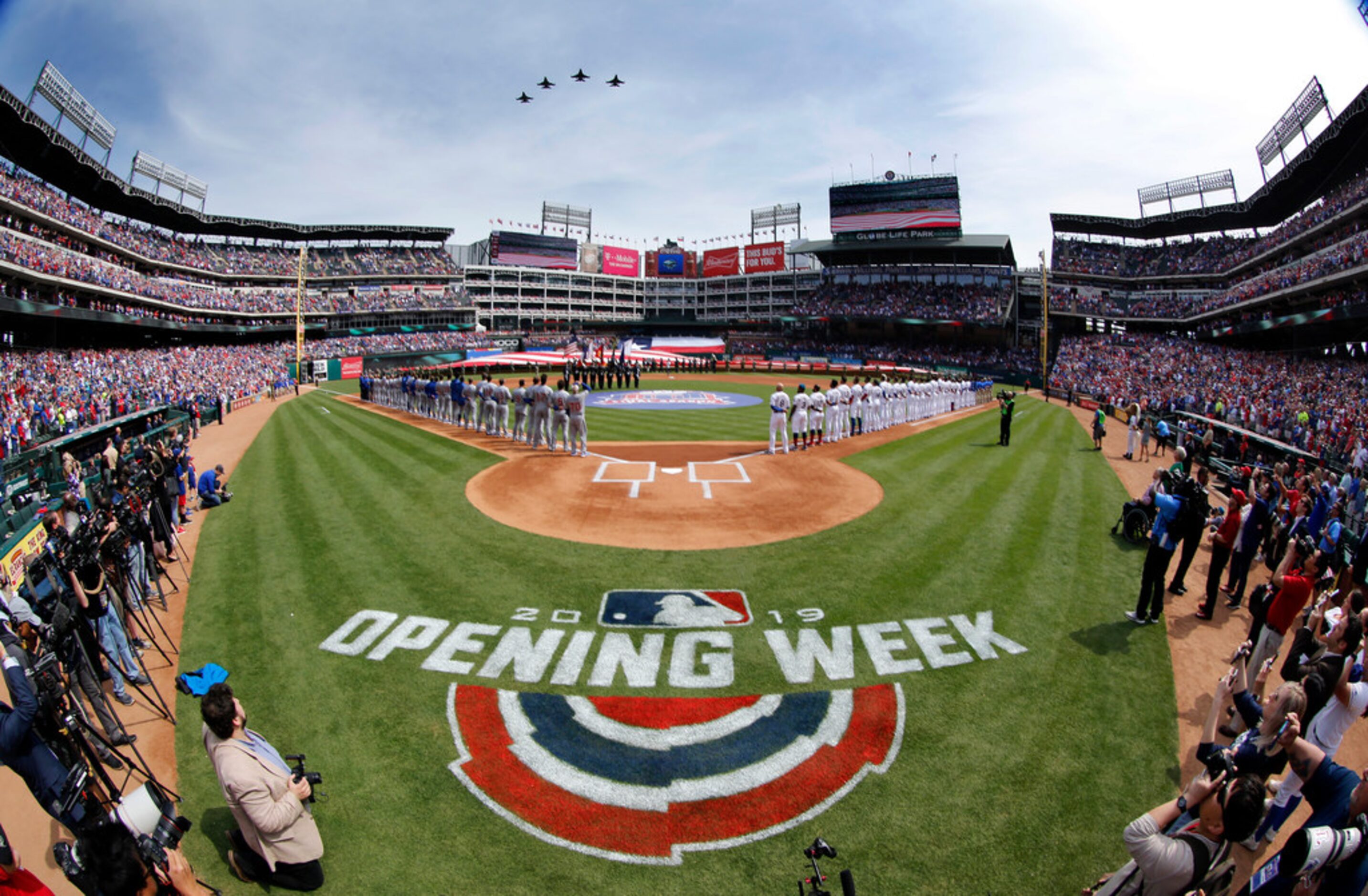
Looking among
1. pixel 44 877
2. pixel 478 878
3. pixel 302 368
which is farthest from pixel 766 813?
pixel 302 368

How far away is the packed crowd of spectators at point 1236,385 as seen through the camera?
2511 cm

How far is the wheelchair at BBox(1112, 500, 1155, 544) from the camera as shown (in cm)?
1339

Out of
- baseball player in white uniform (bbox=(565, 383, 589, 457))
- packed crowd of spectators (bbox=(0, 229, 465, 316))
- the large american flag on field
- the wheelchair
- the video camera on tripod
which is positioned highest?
the large american flag on field

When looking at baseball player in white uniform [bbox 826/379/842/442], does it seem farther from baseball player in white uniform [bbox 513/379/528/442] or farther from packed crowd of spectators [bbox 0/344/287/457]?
packed crowd of spectators [bbox 0/344/287/457]

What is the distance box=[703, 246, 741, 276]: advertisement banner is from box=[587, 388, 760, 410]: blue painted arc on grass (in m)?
66.8

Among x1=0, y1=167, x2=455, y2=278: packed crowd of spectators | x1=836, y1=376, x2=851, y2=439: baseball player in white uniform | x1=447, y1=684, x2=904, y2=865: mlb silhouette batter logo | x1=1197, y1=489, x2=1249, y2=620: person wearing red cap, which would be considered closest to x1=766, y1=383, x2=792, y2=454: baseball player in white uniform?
x1=836, y1=376, x2=851, y2=439: baseball player in white uniform

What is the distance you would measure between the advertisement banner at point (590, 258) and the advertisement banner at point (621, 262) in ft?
7.25

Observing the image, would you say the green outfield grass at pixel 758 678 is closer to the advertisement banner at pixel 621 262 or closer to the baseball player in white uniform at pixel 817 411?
the baseball player in white uniform at pixel 817 411

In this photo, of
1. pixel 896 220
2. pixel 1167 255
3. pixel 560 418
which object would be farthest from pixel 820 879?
pixel 1167 255

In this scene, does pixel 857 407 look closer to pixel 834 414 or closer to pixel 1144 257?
pixel 834 414

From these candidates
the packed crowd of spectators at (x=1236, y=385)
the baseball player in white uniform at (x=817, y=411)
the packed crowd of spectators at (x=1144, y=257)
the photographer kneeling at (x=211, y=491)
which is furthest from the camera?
the packed crowd of spectators at (x=1144, y=257)

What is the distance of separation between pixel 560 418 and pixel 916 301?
2804 inches

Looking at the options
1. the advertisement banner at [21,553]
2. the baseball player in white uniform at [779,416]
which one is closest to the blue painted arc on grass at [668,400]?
the baseball player in white uniform at [779,416]

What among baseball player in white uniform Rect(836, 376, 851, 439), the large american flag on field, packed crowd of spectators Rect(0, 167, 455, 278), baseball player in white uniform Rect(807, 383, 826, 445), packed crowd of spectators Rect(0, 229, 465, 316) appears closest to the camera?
baseball player in white uniform Rect(807, 383, 826, 445)
